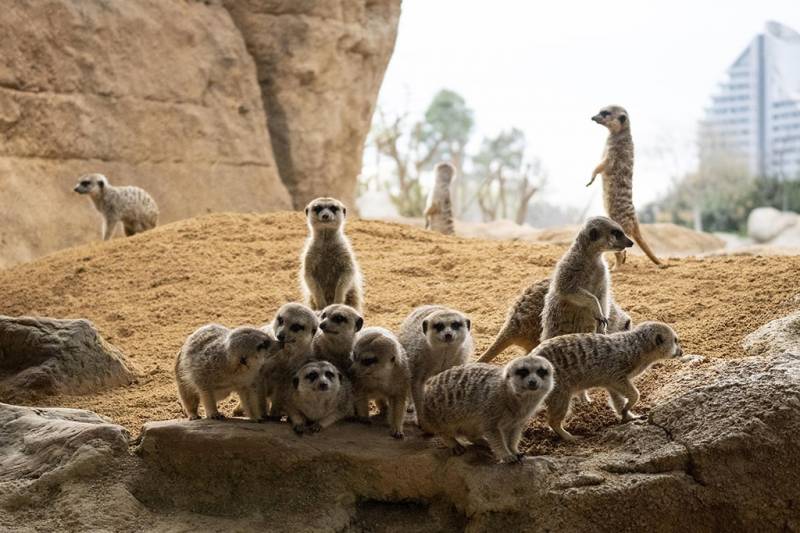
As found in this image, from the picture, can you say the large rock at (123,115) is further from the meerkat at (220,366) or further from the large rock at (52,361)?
the meerkat at (220,366)

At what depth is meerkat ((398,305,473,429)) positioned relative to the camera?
337cm

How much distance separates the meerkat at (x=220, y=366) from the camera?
10.5 feet

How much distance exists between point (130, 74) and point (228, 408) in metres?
5.52

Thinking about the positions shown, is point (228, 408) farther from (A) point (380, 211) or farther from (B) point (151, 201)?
(A) point (380, 211)

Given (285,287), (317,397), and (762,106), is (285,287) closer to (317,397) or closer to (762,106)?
(317,397)

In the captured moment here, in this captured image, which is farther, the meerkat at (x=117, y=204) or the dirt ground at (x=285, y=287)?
the meerkat at (x=117, y=204)

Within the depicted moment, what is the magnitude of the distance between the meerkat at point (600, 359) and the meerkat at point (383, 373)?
48 cm

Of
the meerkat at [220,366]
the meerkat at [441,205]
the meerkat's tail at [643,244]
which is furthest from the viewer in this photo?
the meerkat at [441,205]

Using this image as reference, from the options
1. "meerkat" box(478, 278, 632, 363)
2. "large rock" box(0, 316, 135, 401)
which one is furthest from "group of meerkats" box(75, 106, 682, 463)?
"large rock" box(0, 316, 135, 401)

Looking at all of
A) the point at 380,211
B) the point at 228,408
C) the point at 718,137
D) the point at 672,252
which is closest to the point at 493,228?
the point at 672,252

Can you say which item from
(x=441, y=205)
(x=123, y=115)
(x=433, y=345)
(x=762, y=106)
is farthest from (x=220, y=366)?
(x=762, y=106)

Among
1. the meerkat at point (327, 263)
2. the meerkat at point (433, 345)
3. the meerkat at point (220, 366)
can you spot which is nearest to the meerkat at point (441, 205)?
the meerkat at point (327, 263)

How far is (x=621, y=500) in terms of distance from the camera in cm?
299

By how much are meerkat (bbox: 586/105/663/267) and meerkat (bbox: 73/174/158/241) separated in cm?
388
